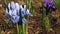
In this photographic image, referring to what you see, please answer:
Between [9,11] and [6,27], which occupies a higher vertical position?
[9,11]

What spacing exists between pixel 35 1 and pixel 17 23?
107 centimetres

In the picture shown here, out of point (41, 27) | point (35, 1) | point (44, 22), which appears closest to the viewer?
point (44, 22)

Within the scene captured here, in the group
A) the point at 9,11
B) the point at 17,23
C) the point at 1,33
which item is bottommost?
the point at 1,33

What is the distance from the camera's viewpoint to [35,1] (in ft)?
9.09

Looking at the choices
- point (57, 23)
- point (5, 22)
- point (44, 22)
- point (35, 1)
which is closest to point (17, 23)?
point (44, 22)

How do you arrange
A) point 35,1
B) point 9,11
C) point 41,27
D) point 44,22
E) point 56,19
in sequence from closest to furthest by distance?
1. point 9,11
2. point 44,22
3. point 41,27
4. point 56,19
5. point 35,1

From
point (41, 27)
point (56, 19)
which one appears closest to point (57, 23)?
point (56, 19)

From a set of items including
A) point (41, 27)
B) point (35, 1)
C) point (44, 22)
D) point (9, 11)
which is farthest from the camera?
point (35, 1)

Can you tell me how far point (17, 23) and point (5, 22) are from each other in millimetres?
566

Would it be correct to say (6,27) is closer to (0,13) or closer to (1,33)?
(1,33)

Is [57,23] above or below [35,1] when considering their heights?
below

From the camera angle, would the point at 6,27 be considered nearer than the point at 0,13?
Yes

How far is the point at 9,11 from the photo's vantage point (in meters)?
1.72

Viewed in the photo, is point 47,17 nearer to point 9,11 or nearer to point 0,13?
point 9,11
